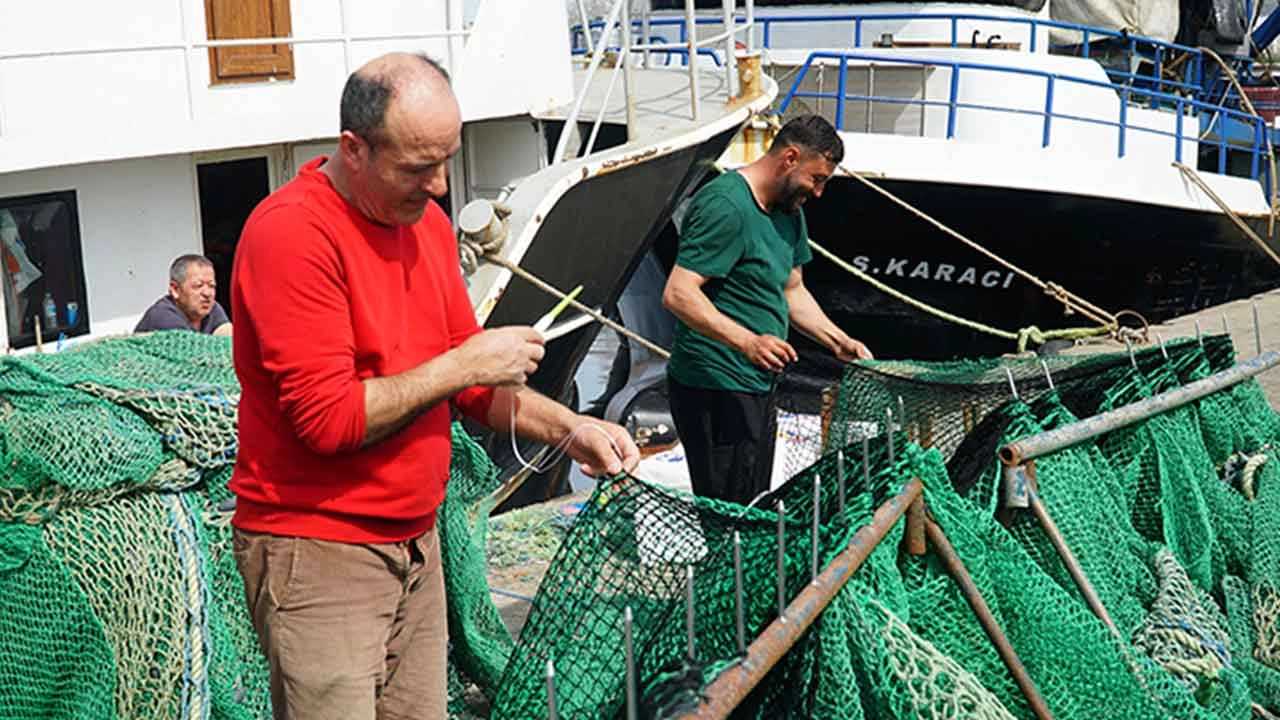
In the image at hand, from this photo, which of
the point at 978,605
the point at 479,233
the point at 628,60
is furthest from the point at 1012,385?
the point at 628,60

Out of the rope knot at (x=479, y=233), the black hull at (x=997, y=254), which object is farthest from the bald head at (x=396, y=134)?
the black hull at (x=997, y=254)

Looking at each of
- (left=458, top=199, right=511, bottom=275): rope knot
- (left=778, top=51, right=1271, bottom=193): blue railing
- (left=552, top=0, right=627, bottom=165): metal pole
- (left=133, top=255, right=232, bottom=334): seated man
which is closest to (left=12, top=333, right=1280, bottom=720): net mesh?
(left=133, top=255, right=232, bottom=334): seated man

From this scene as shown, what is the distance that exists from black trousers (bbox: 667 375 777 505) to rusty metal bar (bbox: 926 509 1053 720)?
1.72m

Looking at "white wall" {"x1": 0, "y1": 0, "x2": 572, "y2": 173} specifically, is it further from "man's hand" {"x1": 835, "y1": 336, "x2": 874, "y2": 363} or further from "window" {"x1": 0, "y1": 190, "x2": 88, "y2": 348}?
"man's hand" {"x1": 835, "y1": 336, "x2": 874, "y2": 363}

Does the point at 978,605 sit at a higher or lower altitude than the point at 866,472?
lower

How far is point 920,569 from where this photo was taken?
120 inches

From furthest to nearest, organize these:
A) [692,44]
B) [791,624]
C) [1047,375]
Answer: [692,44] → [1047,375] → [791,624]

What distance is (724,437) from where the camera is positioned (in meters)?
4.77

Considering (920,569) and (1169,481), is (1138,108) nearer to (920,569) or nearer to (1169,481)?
(1169,481)

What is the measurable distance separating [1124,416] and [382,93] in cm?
257

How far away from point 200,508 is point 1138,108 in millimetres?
11599

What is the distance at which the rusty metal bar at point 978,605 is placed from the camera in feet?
9.84

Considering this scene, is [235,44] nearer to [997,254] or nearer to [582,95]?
[582,95]

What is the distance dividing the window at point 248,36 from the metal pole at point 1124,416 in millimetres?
4684
